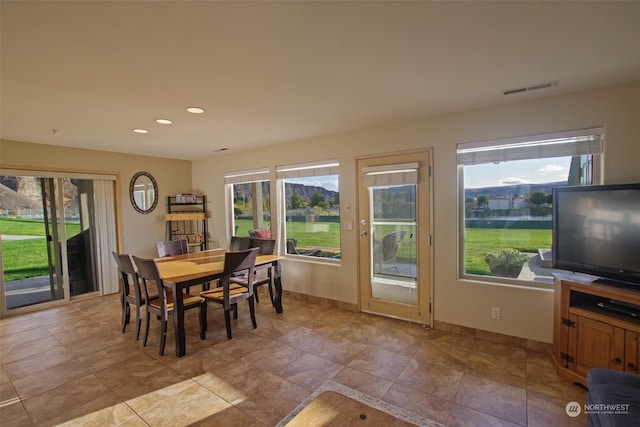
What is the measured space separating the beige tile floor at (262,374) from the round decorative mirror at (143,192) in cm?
213

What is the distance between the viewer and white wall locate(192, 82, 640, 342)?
2.35 meters

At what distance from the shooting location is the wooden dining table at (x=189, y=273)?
8.96 ft

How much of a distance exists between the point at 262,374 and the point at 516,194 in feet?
9.60

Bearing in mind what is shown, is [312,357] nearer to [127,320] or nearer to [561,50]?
[127,320]

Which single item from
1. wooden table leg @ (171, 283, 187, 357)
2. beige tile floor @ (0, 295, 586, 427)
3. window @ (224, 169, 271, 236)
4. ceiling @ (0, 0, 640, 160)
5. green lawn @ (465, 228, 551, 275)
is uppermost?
ceiling @ (0, 0, 640, 160)

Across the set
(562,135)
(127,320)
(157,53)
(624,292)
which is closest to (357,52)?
(157,53)

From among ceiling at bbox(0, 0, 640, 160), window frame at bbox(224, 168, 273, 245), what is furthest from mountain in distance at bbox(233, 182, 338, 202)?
ceiling at bbox(0, 0, 640, 160)

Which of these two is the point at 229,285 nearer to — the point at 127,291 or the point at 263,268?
the point at 263,268

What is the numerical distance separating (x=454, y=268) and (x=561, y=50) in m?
2.06

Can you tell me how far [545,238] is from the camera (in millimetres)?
2779

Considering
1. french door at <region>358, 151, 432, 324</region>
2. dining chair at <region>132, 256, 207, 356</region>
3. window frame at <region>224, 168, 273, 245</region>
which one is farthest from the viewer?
window frame at <region>224, 168, 273, 245</region>

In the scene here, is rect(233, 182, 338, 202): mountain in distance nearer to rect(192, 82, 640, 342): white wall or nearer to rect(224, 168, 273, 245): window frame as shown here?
rect(224, 168, 273, 245): window frame

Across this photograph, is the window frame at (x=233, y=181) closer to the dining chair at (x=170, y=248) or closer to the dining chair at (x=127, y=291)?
the dining chair at (x=170, y=248)

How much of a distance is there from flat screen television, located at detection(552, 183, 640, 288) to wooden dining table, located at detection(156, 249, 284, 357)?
2.94 m
